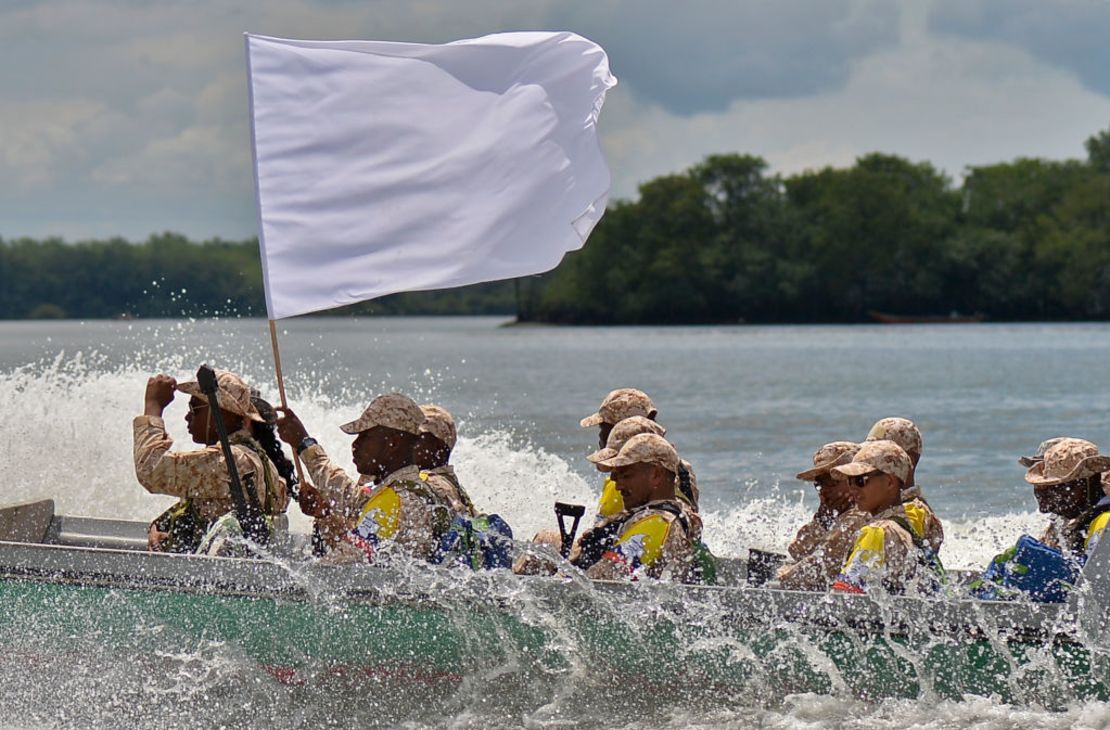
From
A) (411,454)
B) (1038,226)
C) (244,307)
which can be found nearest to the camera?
(411,454)

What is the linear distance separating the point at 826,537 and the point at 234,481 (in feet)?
8.55

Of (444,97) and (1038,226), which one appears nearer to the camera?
(444,97)

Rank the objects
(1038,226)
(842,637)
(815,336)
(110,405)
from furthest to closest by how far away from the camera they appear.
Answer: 1. (1038,226)
2. (815,336)
3. (110,405)
4. (842,637)

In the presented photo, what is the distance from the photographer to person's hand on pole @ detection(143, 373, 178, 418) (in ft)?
25.8

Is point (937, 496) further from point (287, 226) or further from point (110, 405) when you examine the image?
point (287, 226)

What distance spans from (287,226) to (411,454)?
1.41 metres

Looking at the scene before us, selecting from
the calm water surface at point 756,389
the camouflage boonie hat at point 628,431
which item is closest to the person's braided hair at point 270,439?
the camouflage boonie hat at point 628,431

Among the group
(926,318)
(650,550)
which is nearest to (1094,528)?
(650,550)

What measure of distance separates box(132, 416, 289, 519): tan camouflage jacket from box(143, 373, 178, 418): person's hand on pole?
6 cm

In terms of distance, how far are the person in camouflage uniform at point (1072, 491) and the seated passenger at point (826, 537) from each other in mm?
936

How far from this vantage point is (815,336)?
262 feet

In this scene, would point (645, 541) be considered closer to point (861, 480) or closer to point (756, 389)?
point (861, 480)

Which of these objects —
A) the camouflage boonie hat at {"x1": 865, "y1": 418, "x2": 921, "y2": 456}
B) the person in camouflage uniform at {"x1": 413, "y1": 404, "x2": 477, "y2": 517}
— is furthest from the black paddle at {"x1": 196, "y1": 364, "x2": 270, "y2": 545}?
the camouflage boonie hat at {"x1": 865, "y1": 418, "x2": 921, "y2": 456}

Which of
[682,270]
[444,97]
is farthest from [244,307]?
[444,97]
